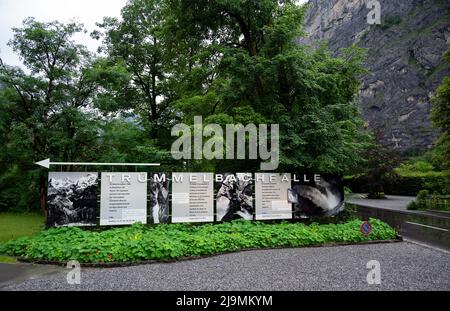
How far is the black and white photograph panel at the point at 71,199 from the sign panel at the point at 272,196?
526 centimetres

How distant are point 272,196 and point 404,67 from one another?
76685 mm

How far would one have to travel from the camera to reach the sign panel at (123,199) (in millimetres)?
8719

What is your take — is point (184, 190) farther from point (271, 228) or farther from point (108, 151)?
point (108, 151)

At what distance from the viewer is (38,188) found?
43.9ft

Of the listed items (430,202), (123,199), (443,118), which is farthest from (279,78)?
(430,202)

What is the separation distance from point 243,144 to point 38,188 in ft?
32.6

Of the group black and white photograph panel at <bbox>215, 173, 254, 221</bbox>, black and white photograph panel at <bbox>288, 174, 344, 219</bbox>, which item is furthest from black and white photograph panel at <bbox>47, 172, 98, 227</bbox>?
black and white photograph panel at <bbox>288, 174, 344, 219</bbox>

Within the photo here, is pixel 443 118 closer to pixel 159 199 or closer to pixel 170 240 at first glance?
pixel 159 199

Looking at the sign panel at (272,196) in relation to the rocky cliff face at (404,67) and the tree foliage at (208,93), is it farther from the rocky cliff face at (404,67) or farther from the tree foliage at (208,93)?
the rocky cliff face at (404,67)

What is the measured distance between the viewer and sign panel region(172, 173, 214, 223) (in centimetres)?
930

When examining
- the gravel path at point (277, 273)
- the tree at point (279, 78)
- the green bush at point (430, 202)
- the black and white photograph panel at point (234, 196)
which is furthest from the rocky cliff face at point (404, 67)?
the gravel path at point (277, 273)

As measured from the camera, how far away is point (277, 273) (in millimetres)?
6043
